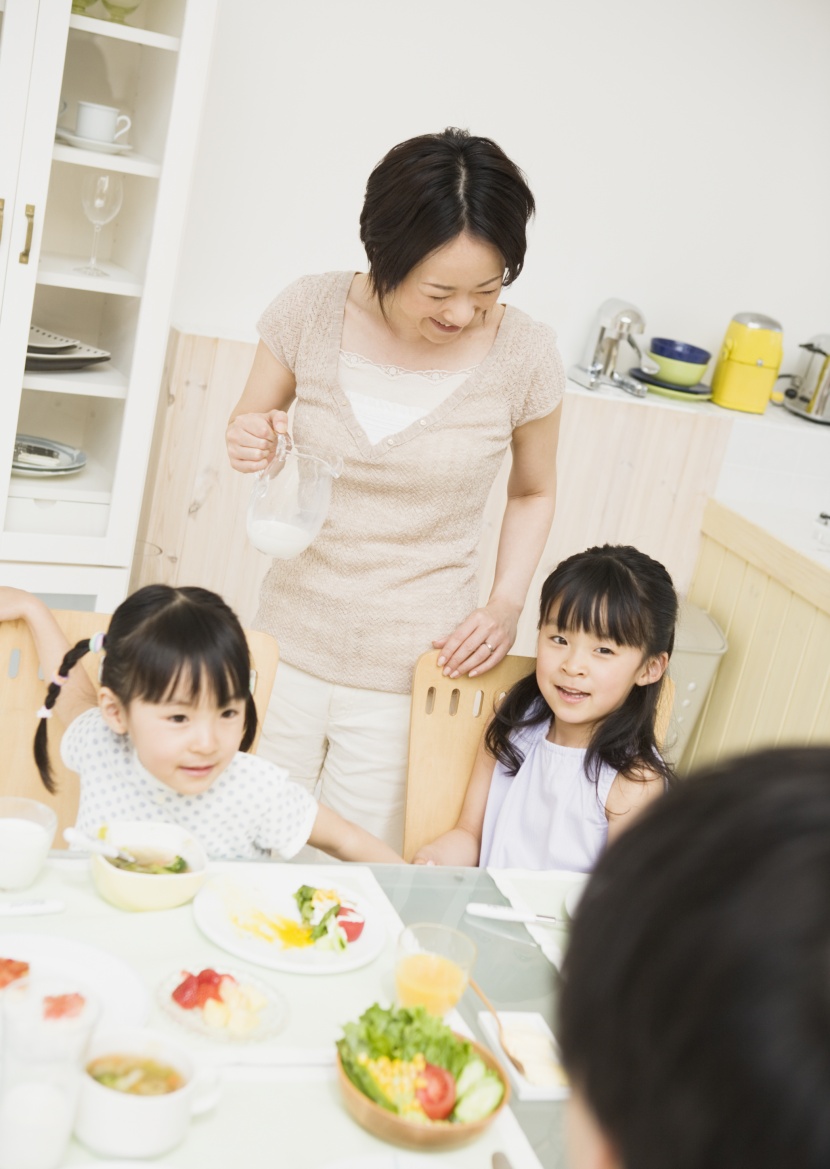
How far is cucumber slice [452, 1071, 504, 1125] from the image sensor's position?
989mm

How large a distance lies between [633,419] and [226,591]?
43.6 inches

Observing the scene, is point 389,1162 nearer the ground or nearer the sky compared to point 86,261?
nearer the ground

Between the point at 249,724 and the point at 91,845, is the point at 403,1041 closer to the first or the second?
the point at 91,845

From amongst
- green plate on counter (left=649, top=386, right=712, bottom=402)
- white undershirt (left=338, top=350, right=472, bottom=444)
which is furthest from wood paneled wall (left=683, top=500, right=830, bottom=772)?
white undershirt (left=338, top=350, right=472, bottom=444)

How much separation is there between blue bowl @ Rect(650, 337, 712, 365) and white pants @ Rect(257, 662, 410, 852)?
172cm

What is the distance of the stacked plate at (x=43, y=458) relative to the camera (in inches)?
106

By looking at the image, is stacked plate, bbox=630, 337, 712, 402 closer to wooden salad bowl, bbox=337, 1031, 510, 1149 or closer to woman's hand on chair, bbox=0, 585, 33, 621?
woman's hand on chair, bbox=0, 585, 33, 621

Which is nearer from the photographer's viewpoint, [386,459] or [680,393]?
[386,459]

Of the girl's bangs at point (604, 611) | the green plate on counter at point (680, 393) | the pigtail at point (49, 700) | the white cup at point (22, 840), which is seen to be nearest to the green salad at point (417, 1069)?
the white cup at point (22, 840)

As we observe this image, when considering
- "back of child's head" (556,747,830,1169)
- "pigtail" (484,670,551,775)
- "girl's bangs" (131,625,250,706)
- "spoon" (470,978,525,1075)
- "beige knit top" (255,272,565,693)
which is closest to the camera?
"back of child's head" (556,747,830,1169)

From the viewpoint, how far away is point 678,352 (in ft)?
10.5

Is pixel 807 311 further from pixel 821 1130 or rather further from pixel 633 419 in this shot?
pixel 821 1130

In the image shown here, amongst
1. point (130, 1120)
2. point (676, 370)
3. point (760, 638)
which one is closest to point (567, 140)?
point (676, 370)

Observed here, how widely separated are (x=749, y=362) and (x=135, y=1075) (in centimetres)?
272
